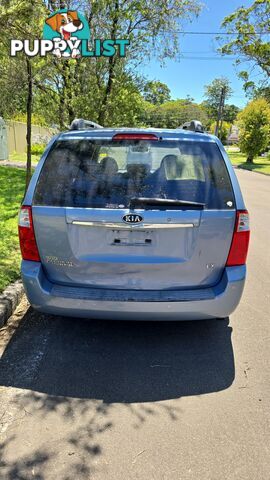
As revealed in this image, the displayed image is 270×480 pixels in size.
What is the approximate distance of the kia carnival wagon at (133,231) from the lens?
109 inches

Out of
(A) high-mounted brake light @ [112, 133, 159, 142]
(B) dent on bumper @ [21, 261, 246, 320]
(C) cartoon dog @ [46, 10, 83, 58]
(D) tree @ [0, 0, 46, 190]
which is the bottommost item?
(B) dent on bumper @ [21, 261, 246, 320]

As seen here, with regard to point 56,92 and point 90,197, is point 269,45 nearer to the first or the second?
point 56,92

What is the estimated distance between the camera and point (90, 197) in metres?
2.83

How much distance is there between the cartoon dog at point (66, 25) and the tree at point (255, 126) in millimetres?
27872

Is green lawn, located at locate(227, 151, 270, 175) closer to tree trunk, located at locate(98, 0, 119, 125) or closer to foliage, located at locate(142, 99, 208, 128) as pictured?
tree trunk, located at locate(98, 0, 119, 125)

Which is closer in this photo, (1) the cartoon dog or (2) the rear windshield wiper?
(2) the rear windshield wiper

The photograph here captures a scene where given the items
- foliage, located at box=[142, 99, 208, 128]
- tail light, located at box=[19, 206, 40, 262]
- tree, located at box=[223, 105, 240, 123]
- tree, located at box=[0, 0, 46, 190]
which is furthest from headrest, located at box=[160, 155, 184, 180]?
tree, located at box=[223, 105, 240, 123]

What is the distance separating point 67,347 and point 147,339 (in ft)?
2.33

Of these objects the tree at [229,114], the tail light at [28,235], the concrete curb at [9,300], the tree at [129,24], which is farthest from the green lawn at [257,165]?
the tree at [229,114]

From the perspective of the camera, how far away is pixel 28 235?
115 inches

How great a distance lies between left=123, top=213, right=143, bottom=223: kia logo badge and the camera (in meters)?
2.72

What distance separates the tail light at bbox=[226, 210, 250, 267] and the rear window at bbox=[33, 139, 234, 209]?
126 mm

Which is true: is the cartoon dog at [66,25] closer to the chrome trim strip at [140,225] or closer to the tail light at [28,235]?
the tail light at [28,235]

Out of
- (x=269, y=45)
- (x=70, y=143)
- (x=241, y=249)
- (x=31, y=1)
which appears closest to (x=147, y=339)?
(x=241, y=249)
